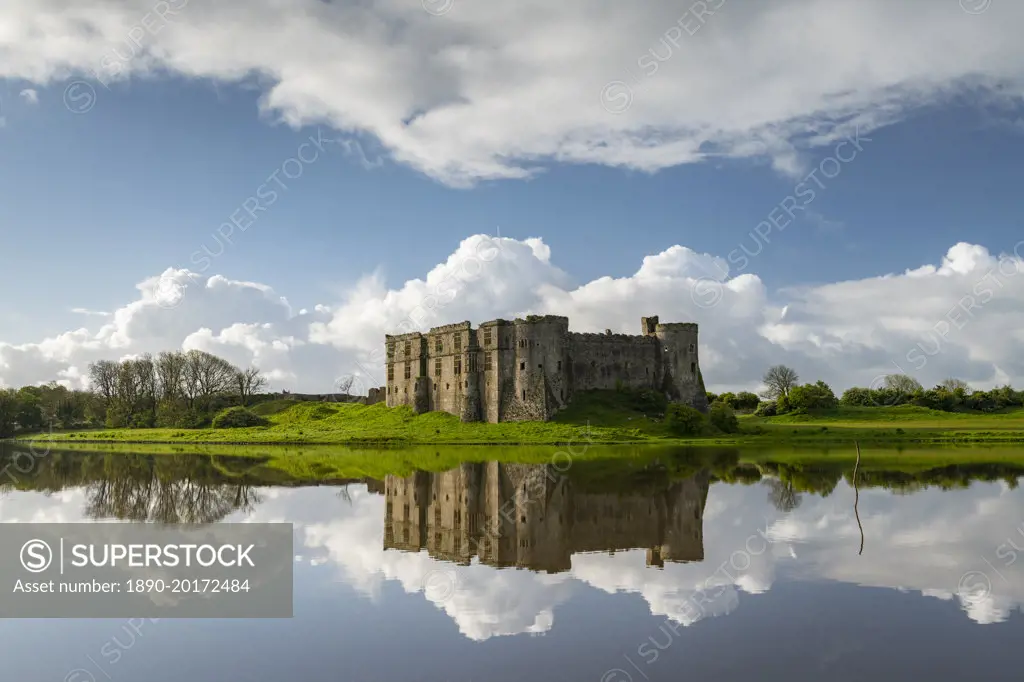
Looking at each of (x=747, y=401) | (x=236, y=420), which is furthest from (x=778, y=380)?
(x=236, y=420)

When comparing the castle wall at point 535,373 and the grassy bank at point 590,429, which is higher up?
the castle wall at point 535,373

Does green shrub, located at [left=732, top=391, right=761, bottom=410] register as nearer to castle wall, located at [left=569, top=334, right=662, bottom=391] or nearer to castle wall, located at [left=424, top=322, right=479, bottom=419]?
castle wall, located at [left=569, top=334, right=662, bottom=391]

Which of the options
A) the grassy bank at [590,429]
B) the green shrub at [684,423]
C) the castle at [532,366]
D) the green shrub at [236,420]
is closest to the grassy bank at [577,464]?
the grassy bank at [590,429]

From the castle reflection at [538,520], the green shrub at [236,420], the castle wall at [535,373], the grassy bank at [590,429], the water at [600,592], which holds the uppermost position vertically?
the castle wall at [535,373]

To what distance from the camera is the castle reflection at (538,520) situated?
18875 millimetres

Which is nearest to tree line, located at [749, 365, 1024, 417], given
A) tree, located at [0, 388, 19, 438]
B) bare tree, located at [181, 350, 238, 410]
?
bare tree, located at [181, 350, 238, 410]

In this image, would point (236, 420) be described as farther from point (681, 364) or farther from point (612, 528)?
point (612, 528)

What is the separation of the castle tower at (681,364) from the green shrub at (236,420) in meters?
47.6

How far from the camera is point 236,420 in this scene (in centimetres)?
8888

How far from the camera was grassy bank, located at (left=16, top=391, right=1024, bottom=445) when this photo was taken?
61812 mm

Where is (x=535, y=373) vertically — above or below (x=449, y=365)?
below

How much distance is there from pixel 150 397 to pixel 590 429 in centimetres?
7520

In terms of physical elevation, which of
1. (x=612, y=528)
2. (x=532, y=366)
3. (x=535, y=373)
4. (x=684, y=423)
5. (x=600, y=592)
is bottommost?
(x=600, y=592)

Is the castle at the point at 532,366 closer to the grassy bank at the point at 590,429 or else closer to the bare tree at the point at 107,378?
the grassy bank at the point at 590,429
